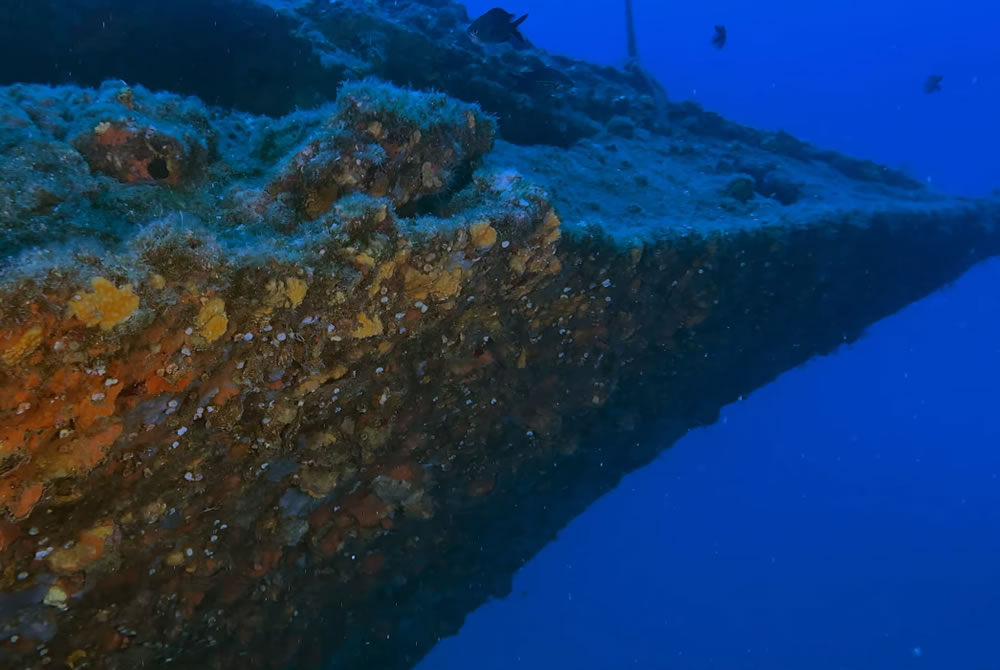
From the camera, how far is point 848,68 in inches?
3716

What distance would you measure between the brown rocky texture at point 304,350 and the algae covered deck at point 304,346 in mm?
16

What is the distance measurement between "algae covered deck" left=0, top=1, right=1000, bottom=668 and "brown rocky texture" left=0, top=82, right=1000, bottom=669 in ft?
0.05

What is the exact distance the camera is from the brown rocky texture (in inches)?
82.1

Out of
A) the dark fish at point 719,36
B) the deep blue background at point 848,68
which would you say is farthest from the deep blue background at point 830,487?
the dark fish at point 719,36

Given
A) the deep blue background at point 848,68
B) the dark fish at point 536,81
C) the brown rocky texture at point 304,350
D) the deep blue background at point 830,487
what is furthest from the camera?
the deep blue background at point 848,68

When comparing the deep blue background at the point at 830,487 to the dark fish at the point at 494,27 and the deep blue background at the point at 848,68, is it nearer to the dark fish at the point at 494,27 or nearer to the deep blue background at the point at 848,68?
the deep blue background at the point at 848,68

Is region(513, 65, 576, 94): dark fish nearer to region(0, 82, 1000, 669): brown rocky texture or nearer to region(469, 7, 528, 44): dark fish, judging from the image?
region(469, 7, 528, 44): dark fish

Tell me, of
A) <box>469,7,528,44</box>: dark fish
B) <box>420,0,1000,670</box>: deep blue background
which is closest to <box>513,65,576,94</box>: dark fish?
<box>469,7,528,44</box>: dark fish

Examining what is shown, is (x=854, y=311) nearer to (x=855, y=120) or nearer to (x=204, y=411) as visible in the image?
(x=204, y=411)

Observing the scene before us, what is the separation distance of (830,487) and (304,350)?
280 ft

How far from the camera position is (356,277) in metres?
2.52

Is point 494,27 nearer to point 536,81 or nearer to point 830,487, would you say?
point 536,81

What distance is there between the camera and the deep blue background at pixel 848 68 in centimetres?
7712

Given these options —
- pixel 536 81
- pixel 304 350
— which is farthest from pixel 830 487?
pixel 304 350
